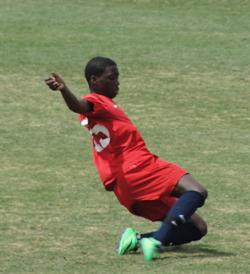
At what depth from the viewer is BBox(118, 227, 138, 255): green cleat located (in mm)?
8828

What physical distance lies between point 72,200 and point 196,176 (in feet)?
Result: 4.89

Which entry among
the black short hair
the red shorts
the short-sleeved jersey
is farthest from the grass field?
the black short hair

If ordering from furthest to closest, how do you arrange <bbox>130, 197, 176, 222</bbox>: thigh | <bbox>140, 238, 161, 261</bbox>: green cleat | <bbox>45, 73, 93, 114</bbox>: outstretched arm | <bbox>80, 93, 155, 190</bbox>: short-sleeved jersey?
<bbox>130, 197, 176, 222</bbox>: thigh → <bbox>80, 93, 155, 190</bbox>: short-sleeved jersey → <bbox>140, 238, 161, 261</bbox>: green cleat → <bbox>45, 73, 93, 114</bbox>: outstretched arm

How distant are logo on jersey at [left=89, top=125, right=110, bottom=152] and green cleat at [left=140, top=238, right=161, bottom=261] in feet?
2.60

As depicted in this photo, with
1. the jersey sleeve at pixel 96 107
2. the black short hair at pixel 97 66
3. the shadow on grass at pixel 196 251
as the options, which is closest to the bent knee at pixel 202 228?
the shadow on grass at pixel 196 251

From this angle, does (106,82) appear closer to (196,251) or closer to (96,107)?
(96,107)

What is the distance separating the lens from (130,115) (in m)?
14.6

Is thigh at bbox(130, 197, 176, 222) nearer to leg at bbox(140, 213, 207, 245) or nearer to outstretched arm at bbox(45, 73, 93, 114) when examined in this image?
leg at bbox(140, 213, 207, 245)

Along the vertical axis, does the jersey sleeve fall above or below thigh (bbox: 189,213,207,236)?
above

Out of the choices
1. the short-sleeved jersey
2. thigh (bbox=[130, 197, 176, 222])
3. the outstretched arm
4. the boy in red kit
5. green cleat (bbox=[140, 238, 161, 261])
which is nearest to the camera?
the outstretched arm

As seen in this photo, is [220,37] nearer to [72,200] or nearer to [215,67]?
[215,67]

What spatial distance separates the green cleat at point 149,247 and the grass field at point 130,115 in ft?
0.23

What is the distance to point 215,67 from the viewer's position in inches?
668

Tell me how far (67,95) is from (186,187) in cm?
114
